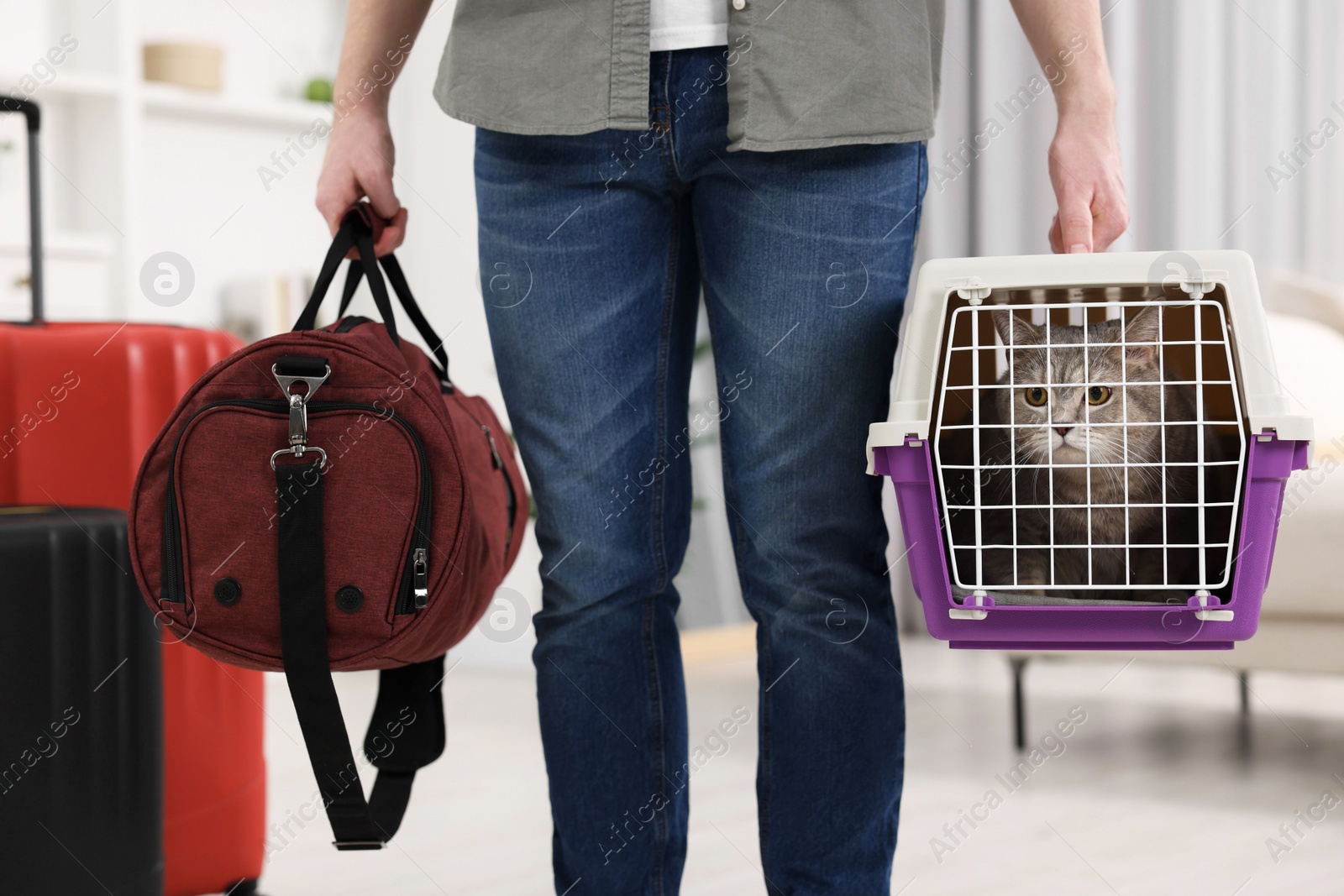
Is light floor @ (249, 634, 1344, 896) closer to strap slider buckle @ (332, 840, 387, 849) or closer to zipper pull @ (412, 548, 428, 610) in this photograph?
strap slider buckle @ (332, 840, 387, 849)

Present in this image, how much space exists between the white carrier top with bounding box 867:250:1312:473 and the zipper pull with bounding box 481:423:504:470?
427 mm

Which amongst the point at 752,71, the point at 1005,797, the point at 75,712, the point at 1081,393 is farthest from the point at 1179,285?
the point at 1005,797

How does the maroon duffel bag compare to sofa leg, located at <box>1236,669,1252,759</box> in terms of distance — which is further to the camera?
sofa leg, located at <box>1236,669,1252,759</box>

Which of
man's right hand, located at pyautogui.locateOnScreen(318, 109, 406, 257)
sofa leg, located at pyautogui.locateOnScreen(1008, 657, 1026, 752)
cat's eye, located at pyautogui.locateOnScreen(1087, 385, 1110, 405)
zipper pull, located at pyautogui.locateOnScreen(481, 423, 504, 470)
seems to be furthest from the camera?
sofa leg, located at pyautogui.locateOnScreen(1008, 657, 1026, 752)

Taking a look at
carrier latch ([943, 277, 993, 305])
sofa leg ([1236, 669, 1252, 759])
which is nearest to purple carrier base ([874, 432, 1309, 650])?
carrier latch ([943, 277, 993, 305])

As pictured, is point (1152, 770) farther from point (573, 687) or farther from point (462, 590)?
point (462, 590)

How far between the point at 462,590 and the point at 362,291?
2130 mm

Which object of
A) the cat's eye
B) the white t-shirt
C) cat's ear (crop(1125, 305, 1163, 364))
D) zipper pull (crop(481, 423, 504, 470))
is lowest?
zipper pull (crop(481, 423, 504, 470))

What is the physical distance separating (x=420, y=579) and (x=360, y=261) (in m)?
0.33

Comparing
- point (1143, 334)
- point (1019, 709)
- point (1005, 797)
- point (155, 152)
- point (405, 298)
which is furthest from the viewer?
Answer: point (155, 152)

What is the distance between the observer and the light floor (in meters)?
1.40

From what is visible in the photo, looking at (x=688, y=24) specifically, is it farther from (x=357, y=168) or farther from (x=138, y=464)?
(x=138, y=464)

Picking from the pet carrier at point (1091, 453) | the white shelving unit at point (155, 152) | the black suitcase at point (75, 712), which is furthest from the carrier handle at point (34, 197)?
the white shelving unit at point (155, 152)

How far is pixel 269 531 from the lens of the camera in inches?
34.6
